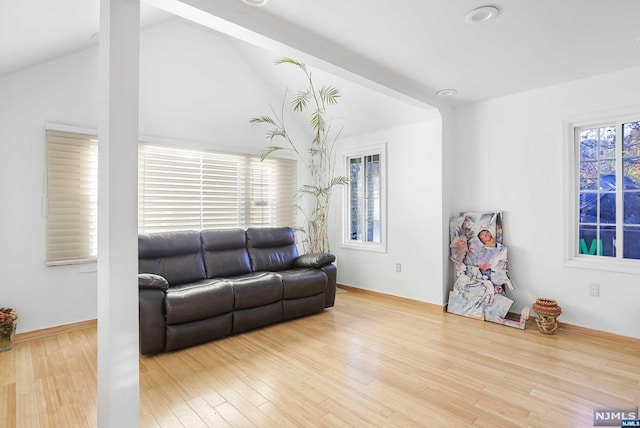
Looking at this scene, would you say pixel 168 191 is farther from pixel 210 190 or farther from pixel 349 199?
pixel 349 199

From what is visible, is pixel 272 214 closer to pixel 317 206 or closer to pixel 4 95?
pixel 317 206

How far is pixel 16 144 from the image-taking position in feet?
10.4

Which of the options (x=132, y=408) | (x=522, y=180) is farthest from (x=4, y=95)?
(x=522, y=180)

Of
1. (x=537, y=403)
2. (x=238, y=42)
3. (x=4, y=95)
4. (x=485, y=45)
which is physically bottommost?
(x=537, y=403)

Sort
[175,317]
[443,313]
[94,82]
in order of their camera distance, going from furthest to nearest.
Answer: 1. [443,313]
2. [94,82]
3. [175,317]

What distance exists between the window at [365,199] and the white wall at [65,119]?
6.92 ft

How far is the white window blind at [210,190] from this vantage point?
406 cm

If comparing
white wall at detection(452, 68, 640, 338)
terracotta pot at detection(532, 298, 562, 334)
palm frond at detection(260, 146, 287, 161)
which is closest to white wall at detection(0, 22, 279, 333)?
palm frond at detection(260, 146, 287, 161)

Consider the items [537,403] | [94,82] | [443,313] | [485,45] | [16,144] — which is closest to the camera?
[537,403]

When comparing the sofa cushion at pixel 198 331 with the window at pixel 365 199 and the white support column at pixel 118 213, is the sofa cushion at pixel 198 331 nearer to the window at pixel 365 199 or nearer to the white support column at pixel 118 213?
the white support column at pixel 118 213

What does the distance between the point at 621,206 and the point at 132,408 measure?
4.27 meters

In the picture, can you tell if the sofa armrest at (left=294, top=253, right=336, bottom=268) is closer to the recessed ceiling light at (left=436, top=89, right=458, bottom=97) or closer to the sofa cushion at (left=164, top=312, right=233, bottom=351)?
the sofa cushion at (left=164, top=312, right=233, bottom=351)

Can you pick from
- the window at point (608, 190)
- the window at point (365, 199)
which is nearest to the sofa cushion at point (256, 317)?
the window at point (365, 199)

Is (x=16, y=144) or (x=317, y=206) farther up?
(x=16, y=144)
